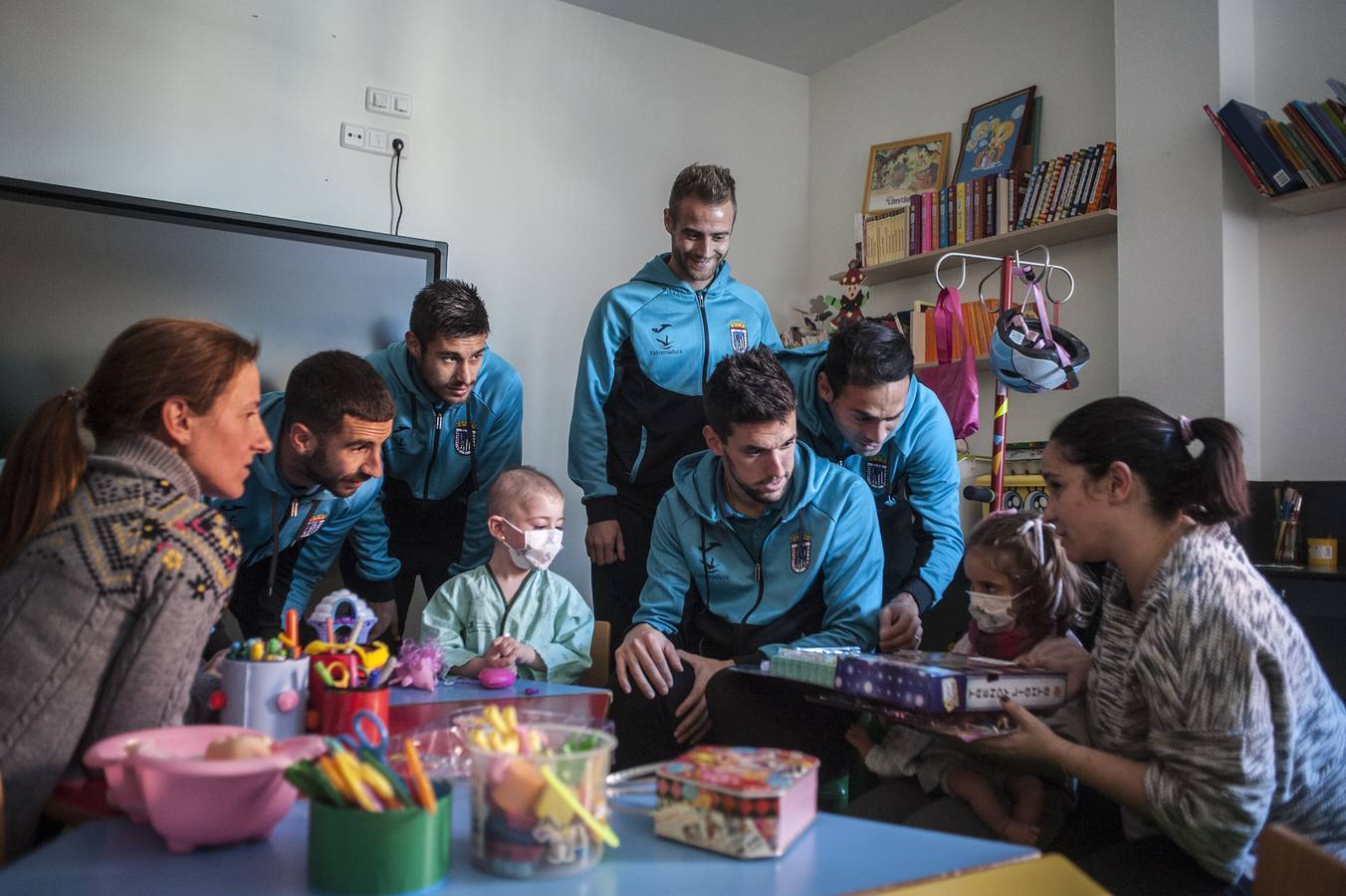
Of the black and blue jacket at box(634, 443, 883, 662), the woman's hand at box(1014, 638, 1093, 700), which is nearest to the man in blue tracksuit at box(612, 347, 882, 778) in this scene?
the black and blue jacket at box(634, 443, 883, 662)

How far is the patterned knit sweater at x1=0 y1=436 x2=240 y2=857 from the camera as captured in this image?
1008 millimetres

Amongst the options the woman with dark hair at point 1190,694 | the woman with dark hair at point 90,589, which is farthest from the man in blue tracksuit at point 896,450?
the woman with dark hair at point 90,589

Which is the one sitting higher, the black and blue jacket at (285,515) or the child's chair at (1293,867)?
the black and blue jacket at (285,515)

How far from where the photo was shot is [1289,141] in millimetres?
2969

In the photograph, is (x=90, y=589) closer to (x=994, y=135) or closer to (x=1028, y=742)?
(x=1028, y=742)

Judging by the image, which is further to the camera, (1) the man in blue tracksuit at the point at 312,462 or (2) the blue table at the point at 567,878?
(1) the man in blue tracksuit at the point at 312,462

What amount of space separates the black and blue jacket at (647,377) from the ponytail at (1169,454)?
1425 millimetres

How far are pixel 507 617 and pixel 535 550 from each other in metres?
0.16

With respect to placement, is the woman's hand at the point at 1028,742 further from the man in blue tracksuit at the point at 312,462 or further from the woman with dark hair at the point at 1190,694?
the man in blue tracksuit at the point at 312,462

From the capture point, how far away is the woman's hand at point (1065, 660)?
5.02 feet

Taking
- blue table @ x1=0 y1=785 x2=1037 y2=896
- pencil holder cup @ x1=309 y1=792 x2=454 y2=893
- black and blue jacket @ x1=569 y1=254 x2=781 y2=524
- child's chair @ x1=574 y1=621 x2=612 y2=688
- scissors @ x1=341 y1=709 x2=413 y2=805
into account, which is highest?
black and blue jacket @ x1=569 y1=254 x2=781 y2=524

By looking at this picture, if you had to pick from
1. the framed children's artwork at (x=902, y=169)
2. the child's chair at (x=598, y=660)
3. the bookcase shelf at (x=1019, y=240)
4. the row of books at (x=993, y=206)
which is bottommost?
the child's chair at (x=598, y=660)

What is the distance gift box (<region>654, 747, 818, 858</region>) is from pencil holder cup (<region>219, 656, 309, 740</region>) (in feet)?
1.60

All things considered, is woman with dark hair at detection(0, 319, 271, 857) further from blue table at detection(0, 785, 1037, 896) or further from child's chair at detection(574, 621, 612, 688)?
child's chair at detection(574, 621, 612, 688)
